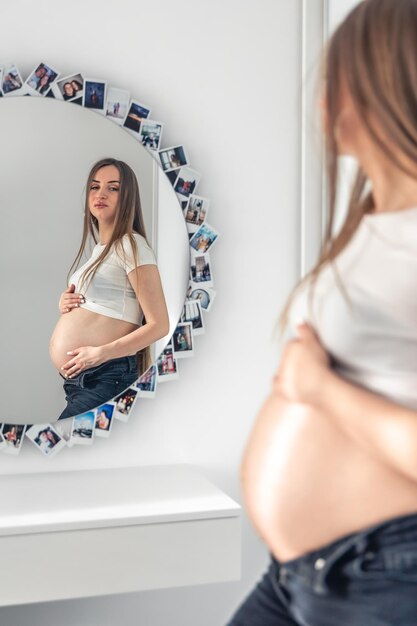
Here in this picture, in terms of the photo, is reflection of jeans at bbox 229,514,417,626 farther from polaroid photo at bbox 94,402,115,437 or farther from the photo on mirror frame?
the photo on mirror frame

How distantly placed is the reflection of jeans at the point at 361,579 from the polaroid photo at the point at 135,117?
1.49m

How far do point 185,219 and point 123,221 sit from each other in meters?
0.18

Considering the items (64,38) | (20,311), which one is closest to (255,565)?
(20,311)

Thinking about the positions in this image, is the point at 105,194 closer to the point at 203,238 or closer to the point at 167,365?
the point at 203,238

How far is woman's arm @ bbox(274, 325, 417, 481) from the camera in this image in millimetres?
830

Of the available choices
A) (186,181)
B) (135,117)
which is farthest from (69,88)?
(186,181)

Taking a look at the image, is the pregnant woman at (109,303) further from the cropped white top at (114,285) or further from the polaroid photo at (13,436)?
the polaroid photo at (13,436)

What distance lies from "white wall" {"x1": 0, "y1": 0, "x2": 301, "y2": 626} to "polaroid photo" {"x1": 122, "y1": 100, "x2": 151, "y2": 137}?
0.04 meters

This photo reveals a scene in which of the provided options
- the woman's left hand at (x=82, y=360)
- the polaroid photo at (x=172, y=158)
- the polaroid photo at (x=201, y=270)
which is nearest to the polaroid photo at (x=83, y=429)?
the woman's left hand at (x=82, y=360)

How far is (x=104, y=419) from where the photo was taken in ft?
7.14

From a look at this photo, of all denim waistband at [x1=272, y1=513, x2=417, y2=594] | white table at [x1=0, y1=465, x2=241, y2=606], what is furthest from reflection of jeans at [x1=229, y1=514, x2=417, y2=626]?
white table at [x1=0, y1=465, x2=241, y2=606]

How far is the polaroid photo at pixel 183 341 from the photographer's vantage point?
2.22m

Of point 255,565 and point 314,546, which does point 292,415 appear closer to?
point 314,546

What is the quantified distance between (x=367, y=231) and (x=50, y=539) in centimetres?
110
